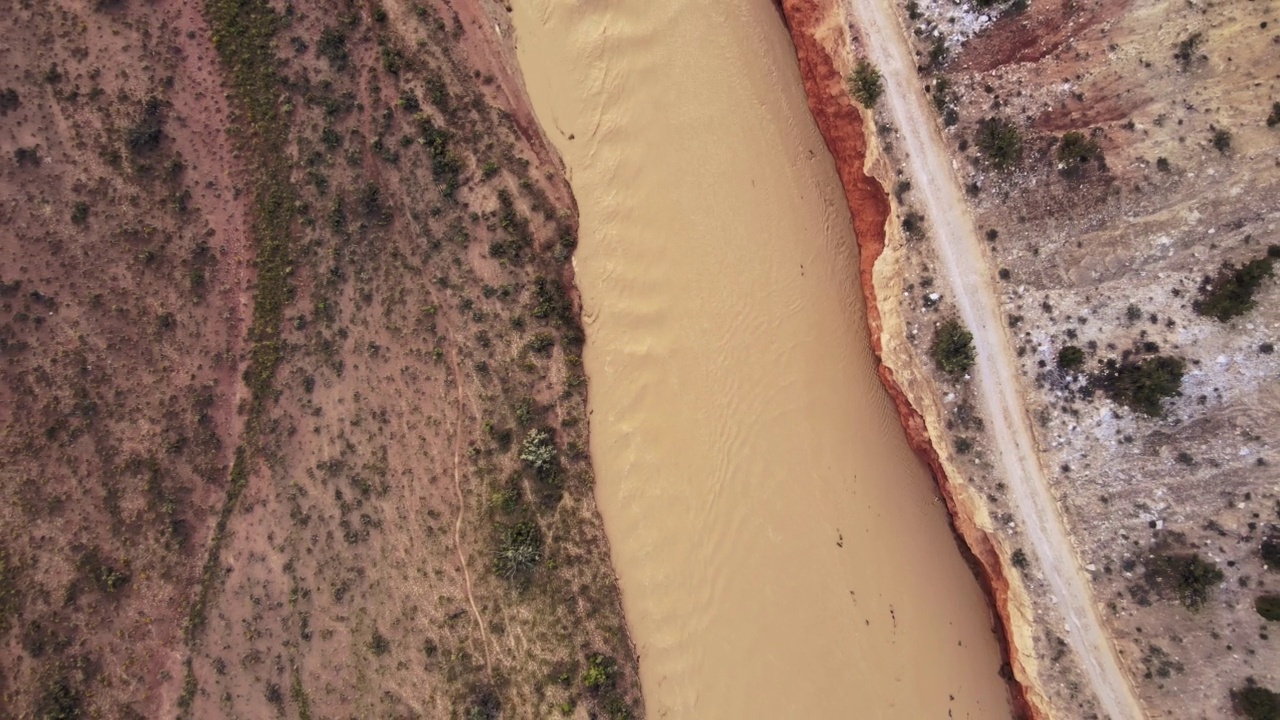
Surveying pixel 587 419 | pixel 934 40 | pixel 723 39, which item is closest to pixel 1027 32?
pixel 934 40

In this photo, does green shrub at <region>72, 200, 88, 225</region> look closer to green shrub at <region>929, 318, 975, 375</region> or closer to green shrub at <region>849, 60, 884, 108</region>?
green shrub at <region>849, 60, 884, 108</region>

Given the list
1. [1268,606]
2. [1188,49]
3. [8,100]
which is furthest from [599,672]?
[8,100]

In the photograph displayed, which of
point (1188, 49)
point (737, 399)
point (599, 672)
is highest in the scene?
point (1188, 49)

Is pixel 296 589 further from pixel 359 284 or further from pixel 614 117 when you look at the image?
pixel 614 117

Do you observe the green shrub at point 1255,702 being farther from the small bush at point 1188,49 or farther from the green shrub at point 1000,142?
the small bush at point 1188,49

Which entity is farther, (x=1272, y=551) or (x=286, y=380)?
(x=286, y=380)

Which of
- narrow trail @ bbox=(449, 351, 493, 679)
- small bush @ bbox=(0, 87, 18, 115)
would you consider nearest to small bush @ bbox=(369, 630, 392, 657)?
narrow trail @ bbox=(449, 351, 493, 679)

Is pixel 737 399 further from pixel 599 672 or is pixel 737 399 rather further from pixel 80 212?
pixel 80 212
